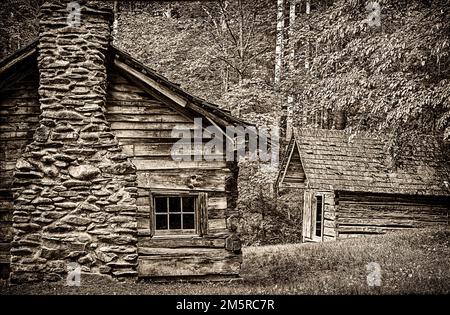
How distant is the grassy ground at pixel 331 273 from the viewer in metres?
8.43

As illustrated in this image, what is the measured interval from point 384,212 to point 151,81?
1205 cm

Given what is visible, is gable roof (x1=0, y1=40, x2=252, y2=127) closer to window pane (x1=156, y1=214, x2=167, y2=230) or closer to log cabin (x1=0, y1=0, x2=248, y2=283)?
log cabin (x1=0, y1=0, x2=248, y2=283)

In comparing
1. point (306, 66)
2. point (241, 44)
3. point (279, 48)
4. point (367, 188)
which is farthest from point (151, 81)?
point (279, 48)

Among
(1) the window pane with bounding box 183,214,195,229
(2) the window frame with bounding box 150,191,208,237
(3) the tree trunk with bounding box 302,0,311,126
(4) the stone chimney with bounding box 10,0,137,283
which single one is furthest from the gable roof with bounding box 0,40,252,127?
(3) the tree trunk with bounding box 302,0,311,126

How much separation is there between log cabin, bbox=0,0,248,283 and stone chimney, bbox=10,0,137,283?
0.8 inches

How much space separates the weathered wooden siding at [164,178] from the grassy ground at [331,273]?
1.71 feet

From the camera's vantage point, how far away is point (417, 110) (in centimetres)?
1050

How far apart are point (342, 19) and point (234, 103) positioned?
327 inches

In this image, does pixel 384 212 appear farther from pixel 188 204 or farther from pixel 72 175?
pixel 72 175

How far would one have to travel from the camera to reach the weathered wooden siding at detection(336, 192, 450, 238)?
57.8ft

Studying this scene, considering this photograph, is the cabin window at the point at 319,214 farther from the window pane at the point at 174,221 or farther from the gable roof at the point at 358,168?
the window pane at the point at 174,221

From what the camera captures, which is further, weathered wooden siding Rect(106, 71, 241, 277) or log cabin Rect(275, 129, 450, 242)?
log cabin Rect(275, 129, 450, 242)
